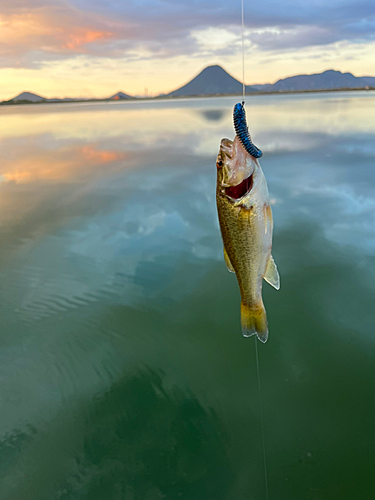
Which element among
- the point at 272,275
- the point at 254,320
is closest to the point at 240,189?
the point at 272,275

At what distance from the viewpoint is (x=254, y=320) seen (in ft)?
9.35

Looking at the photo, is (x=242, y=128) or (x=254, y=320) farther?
(x=254, y=320)

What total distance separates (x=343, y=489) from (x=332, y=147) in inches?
788

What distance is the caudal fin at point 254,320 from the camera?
2.83 m

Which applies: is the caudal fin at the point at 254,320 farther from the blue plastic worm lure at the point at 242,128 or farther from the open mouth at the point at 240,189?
the blue plastic worm lure at the point at 242,128

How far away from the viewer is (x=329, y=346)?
5.70 metres

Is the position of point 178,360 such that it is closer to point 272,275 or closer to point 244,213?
point 272,275

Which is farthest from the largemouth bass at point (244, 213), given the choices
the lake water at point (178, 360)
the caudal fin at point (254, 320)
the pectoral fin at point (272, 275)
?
the lake water at point (178, 360)

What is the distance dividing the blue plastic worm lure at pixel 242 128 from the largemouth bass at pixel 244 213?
0.06 meters

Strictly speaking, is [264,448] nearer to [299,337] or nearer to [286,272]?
[299,337]

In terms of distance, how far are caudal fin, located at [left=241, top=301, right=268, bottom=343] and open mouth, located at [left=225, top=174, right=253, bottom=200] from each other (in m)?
0.93

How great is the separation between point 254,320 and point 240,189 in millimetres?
1078

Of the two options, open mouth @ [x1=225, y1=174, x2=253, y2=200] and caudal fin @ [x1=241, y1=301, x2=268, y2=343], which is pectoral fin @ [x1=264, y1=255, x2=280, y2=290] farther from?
open mouth @ [x1=225, y1=174, x2=253, y2=200]

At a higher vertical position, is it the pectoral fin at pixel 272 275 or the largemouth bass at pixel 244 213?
the largemouth bass at pixel 244 213
